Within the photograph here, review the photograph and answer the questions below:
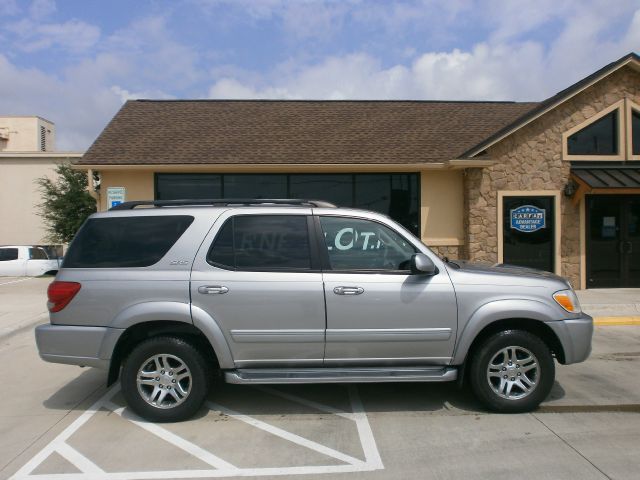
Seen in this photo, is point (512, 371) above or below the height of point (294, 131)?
→ below

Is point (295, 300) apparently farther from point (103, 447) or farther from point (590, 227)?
point (590, 227)

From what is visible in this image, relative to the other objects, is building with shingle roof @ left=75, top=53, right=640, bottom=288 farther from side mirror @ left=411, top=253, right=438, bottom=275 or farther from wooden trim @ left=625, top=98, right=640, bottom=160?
side mirror @ left=411, top=253, right=438, bottom=275

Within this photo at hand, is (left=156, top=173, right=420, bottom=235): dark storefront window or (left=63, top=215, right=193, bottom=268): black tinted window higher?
(left=156, top=173, right=420, bottom=235): dark storefront window

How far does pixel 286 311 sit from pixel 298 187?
8.69 m

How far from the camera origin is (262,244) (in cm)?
497

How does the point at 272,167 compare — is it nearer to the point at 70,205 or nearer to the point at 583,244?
the point at 583,244

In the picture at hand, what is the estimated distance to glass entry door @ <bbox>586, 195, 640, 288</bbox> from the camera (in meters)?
12.4

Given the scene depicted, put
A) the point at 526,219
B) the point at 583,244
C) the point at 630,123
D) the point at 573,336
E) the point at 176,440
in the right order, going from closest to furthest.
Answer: the point at 176,440
the point at 573,336
the point at 630,123
the point at 583,244
the point at 526,219

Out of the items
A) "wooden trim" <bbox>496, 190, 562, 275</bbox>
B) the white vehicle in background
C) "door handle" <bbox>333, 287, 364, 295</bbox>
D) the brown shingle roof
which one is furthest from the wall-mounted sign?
the white vehicle in background

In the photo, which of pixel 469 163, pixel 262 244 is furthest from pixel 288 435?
pixel 469 163

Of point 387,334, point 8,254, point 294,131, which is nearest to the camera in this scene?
point 387,334

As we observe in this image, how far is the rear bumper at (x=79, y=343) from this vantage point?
4770mm

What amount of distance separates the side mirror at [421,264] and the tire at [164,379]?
2084mm

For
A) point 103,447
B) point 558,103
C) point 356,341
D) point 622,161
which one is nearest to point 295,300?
point 356,341
